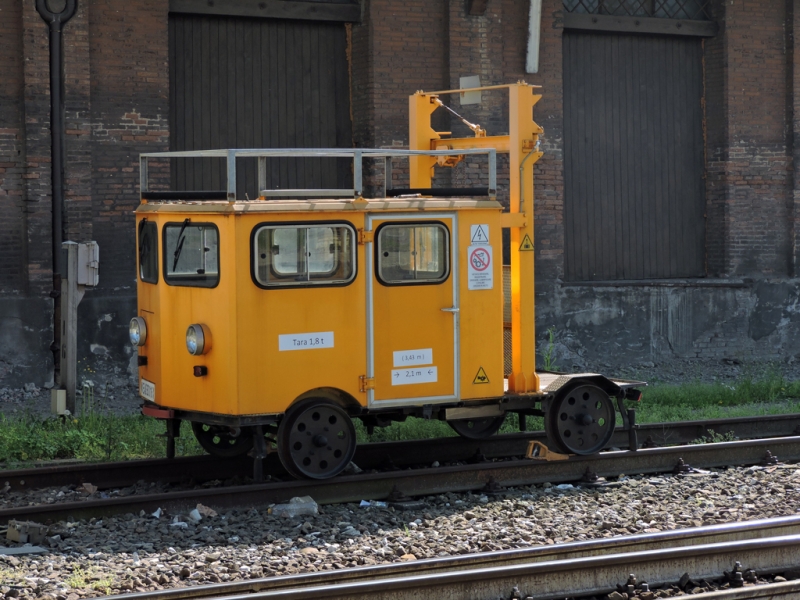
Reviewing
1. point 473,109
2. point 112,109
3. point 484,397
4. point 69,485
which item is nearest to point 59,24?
point 112,109

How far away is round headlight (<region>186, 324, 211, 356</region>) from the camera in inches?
329

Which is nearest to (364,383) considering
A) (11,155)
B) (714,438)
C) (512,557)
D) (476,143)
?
(512,557)

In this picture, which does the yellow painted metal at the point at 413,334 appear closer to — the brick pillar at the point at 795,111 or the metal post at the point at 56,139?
the metal post at the point at 56,139

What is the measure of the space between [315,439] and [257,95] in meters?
7.33

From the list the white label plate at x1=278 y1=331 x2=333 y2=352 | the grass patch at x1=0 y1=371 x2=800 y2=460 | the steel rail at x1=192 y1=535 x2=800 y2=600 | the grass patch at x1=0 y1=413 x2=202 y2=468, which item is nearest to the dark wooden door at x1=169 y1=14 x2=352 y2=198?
the grass patch at x1=0 y1=371 x2=800 y2=460

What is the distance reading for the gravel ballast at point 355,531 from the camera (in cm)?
664

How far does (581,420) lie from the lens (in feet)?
31.4

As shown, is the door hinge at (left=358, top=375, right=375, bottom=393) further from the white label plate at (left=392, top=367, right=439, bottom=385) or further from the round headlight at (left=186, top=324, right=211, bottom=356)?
the round headlight at (left=186, top=324, right=211, bottom=356)

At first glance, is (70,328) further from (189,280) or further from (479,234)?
(479,234)

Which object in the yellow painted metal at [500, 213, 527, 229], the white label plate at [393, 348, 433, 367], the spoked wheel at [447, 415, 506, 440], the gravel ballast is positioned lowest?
the gravel ballast

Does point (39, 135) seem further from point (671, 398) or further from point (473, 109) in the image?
point (671, 398)

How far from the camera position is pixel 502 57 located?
15672 mm

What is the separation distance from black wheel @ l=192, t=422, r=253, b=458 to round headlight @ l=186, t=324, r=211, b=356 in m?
1.08

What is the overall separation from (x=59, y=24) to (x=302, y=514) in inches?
303
